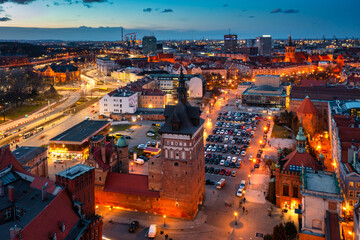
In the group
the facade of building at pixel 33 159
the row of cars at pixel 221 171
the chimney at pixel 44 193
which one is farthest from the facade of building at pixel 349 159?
the facade of building at pixel 33 159

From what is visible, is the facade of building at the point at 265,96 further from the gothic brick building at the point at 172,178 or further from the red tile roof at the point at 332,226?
the red tile roof at the point at 332,226

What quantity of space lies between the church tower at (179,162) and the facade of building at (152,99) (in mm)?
68044

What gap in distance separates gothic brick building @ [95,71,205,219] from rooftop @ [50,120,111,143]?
24.8 meters

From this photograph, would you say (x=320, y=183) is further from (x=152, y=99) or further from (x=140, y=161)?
(x=152, y=99)

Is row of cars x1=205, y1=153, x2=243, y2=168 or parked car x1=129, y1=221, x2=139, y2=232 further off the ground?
row of cars x1=205, y1=153, x2=243, y2=168

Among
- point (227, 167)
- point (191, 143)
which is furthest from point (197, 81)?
point (191, 143)

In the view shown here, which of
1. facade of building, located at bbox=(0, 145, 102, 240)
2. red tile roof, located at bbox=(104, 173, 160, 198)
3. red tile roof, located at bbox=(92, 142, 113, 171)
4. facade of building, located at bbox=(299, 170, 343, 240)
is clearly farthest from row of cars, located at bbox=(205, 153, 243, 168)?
facade of building, located at bbox=(0, 145, 102, 240)

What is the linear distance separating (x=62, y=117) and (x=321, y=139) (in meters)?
74.7

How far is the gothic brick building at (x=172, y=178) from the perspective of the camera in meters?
42.4

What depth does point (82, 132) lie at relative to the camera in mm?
72438

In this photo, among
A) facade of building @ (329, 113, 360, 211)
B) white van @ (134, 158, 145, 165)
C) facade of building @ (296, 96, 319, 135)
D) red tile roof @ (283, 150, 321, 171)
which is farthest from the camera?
facade of building @ (296, 96, 319, 135)

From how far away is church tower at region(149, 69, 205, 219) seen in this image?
138 feet

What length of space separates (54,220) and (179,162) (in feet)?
57.7

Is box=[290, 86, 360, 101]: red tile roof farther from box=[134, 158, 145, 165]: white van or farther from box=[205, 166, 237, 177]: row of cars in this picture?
box=[134, 158, 145, 165]: white van
